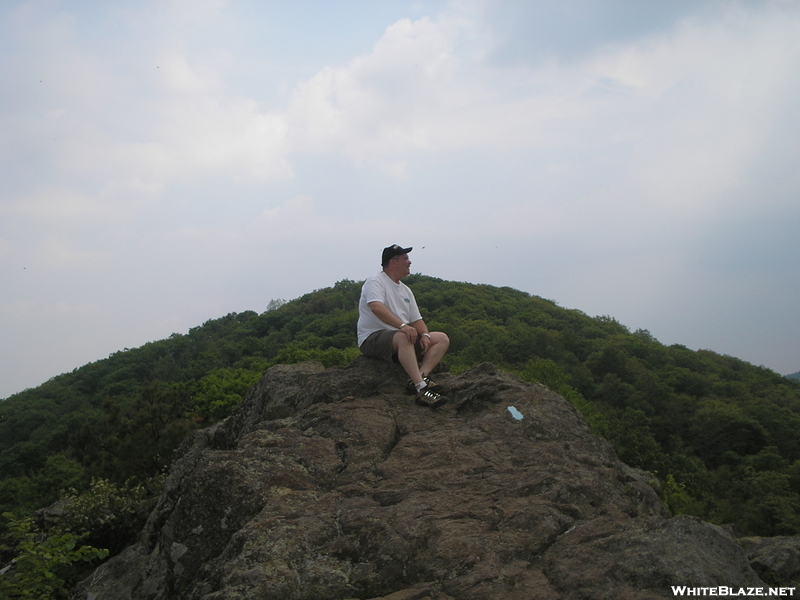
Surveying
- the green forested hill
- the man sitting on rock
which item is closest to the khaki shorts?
the man sitting on rock

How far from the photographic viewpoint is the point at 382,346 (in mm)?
7840

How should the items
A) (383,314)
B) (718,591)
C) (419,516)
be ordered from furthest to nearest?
(383,314) → (419,516) → (718,591)

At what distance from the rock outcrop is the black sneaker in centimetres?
10

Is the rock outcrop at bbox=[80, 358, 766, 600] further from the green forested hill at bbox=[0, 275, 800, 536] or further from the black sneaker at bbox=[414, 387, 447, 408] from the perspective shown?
the green forested hill at bbox=[0, 275, 800, 536]

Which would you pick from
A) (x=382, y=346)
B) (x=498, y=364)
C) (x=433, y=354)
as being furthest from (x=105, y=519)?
(x=498, y=364)

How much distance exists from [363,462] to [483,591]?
2196mm

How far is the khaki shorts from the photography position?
776 cm

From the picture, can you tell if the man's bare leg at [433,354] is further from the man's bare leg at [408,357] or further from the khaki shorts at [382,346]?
the man's bare leg at [408,357]

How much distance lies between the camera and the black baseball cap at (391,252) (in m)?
7.80

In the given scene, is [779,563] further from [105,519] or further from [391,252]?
[105,519]

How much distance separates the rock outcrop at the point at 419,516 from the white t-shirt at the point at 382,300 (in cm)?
79

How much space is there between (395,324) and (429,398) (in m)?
1.02

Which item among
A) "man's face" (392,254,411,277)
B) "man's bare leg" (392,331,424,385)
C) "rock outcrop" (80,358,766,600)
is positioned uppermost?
"man's face" (392,254,411,277)

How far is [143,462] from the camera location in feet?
66.1
